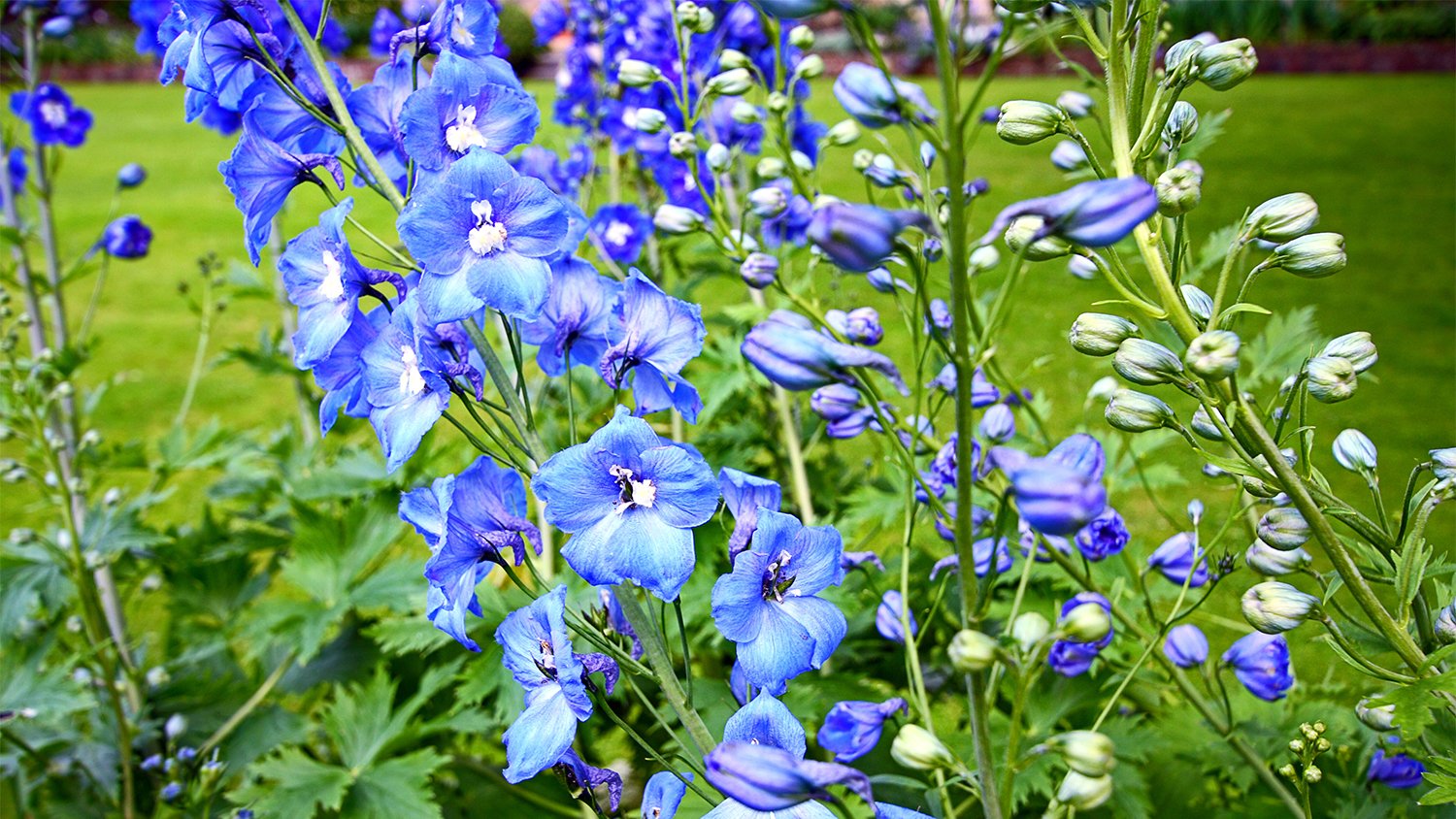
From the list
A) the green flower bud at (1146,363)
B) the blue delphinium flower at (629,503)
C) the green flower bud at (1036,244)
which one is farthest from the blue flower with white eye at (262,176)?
the green flower bud at (1146,363)

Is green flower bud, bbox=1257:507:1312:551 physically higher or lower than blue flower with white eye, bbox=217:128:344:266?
lower

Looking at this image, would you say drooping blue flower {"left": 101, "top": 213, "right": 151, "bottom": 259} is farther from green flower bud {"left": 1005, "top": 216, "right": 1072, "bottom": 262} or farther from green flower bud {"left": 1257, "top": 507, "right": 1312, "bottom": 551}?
green flower bud {"left": 1257, "top": 507, "right": 1312, "bottom": 551}

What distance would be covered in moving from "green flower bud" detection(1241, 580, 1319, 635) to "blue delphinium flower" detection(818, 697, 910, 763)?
0.36 metres

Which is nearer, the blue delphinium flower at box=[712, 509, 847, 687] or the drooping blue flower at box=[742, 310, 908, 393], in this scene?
the drooping blue flower at box=[742, 310, 908, 393]

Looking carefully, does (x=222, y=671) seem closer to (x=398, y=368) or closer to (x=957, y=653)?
(x=398, y=368)

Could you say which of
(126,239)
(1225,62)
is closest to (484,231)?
(1225,62)

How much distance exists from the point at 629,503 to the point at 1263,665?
1.01 metres

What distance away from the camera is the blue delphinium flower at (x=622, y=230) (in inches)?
108

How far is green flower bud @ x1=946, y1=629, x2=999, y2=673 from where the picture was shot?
2.39ft

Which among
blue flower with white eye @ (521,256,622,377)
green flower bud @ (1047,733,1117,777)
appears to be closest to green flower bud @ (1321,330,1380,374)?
green flower bud @ (1047,733,1117,777)

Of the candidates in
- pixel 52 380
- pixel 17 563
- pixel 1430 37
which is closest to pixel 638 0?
pixel 52 380

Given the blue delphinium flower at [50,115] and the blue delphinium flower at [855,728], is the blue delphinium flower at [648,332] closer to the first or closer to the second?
the blue delphinium flower at [855,728]

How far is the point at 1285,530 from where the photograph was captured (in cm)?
107

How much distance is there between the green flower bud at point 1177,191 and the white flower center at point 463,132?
2.13ft
